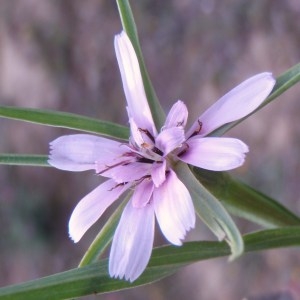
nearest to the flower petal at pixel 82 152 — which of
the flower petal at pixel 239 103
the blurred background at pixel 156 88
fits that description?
the flower petal at pixel 239 103

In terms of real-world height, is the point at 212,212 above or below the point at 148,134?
below

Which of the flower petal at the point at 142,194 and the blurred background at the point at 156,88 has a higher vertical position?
the blurred background at the point at 156,88

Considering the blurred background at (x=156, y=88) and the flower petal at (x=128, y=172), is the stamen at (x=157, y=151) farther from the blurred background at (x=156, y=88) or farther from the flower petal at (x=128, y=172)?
the blurred background at (x=156, y=88)

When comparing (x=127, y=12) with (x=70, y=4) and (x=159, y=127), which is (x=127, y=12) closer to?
(x=159, y=127)

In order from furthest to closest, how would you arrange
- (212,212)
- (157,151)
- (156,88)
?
(156,88), (157,151), (212,212)

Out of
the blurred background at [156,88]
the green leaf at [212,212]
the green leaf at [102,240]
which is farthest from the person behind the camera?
the blurred background at [156,88]

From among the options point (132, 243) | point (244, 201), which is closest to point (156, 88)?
point (244, 201)

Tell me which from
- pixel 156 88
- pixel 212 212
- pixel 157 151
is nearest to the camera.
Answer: pixel 212 212

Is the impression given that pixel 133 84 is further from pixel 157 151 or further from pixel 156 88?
pixel 156 88
